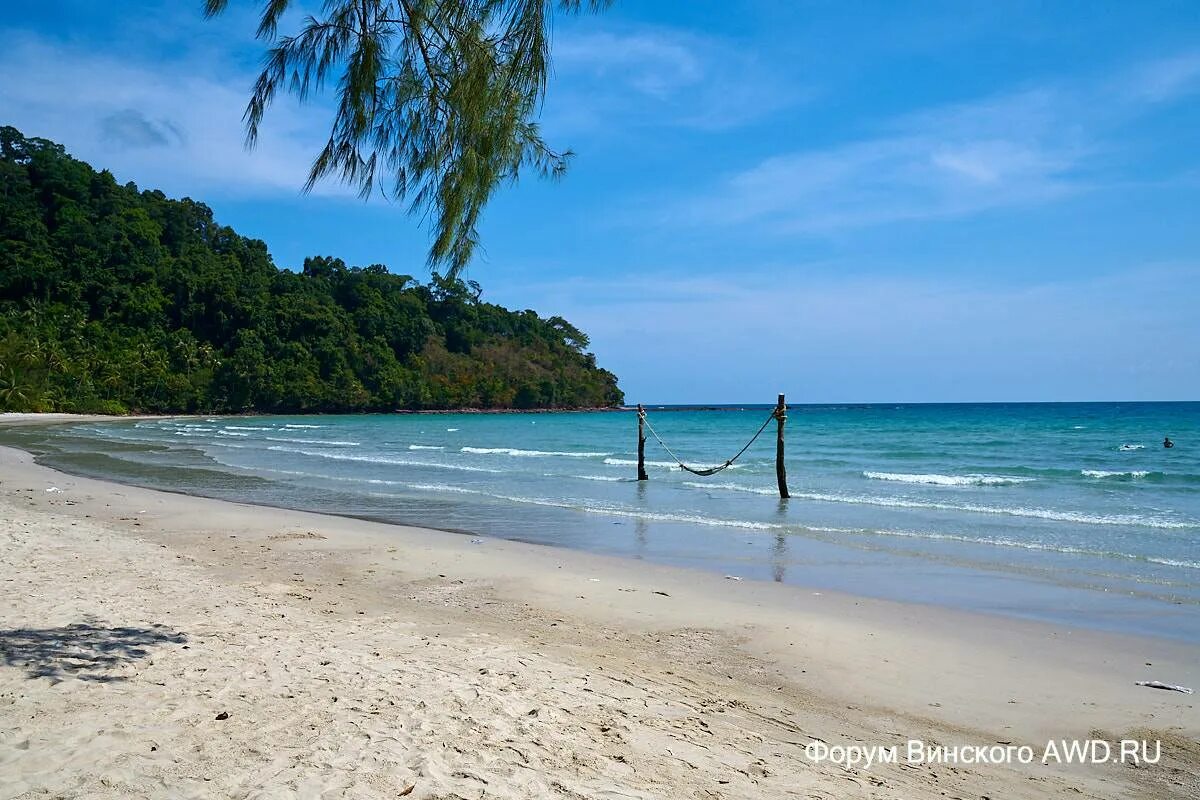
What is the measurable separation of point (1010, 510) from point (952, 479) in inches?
251

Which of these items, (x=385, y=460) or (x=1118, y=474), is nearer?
(x=1118, y=474)

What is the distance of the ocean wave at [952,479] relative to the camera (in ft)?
70.7

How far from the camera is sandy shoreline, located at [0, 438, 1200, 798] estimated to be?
356cm

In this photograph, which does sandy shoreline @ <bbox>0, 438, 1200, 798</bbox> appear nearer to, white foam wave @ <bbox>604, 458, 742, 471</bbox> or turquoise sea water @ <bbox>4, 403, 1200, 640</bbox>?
turquoise sea water @ <bbox>4, 403, 1200, 640</bbox>

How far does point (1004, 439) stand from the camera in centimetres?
4231

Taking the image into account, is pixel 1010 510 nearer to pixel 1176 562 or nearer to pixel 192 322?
pixel 1176 562

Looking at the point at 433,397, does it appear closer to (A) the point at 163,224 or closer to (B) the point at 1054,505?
(A) the point at 163,224

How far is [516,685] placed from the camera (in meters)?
4.80

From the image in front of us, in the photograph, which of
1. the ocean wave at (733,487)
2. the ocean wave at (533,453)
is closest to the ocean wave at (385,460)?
the ocean wave at (533,453)

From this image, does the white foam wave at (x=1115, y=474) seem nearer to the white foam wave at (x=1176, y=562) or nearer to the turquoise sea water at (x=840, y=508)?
the turquoise sea water at (x=840, y=508)

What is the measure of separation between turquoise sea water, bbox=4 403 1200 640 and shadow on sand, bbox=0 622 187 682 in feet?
21.5

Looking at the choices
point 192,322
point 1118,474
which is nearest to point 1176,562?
point 1118,474

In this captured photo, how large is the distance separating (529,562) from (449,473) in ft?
49.0

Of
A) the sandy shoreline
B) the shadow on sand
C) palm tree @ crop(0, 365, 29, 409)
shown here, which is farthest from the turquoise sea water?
palm tree @ crop(0, 365, 29, 409)
